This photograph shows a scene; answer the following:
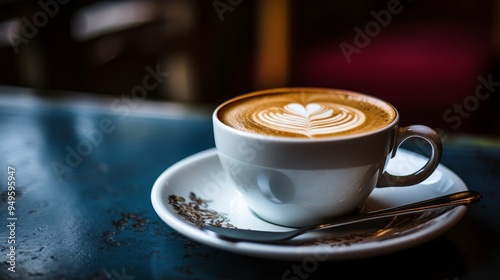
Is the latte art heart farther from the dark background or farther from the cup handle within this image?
the dark background

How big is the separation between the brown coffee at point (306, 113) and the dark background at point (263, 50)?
1.35 meters

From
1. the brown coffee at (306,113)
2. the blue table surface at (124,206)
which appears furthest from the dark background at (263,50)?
the brown coffee at (306,113)

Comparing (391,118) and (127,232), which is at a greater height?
(391,118)

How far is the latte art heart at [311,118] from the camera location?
681 millimetres

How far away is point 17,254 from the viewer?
62cm

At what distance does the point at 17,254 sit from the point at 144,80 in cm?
220

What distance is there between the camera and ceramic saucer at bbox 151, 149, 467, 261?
535 millimetres

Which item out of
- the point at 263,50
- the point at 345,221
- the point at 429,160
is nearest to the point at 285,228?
the point at 345,221

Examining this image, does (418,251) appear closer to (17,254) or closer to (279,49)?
(17,254)

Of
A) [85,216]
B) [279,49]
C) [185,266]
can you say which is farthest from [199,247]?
[279,49]

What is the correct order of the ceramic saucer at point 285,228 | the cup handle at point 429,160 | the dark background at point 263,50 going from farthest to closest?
the dark background at point 263,50 → the cup handle at point 429,160 → the ceramic saucer at point 285,228

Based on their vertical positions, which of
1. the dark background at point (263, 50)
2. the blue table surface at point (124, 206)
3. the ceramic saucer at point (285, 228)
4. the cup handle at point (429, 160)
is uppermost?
the cup handle at point (429, 160)

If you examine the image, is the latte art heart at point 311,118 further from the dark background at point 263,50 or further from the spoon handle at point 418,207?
the dark background at point 263,50

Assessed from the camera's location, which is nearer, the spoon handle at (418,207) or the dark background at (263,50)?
the spoon handle at (418,207)
